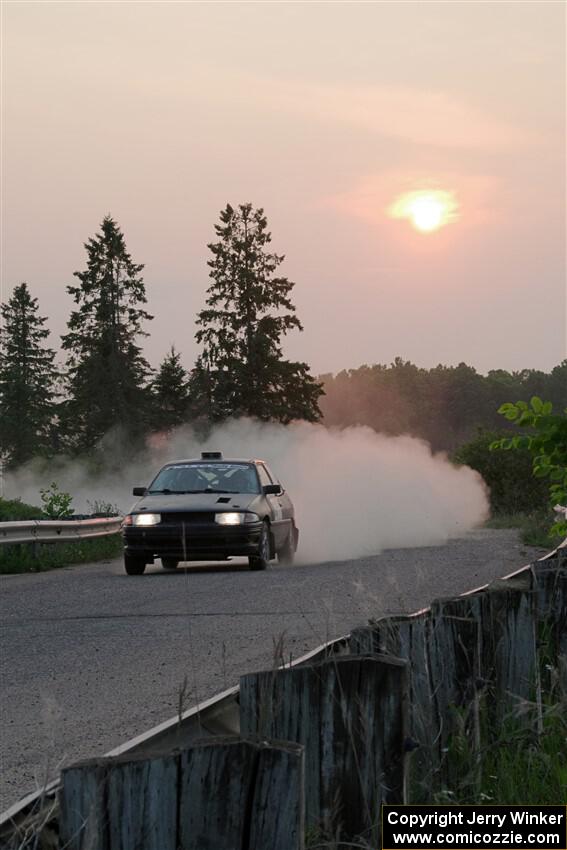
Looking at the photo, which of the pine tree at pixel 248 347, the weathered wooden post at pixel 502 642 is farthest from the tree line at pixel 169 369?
the weathered wooden post at pixel 502 642

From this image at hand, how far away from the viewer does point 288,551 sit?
22.9 metres

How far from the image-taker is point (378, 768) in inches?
146

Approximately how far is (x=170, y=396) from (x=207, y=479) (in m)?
59.8

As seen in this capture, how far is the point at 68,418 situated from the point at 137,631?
69.3m

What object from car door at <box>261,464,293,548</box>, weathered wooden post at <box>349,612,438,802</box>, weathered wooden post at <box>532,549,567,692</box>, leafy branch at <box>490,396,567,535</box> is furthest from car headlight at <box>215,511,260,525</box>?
weathered wooden post at <box>349,612,438,802</box>

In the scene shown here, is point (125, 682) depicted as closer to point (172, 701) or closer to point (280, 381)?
point (172, 701)

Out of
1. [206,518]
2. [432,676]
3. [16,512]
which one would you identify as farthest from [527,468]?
[432,676]

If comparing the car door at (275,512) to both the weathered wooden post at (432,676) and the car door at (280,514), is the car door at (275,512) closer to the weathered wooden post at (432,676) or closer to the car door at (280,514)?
the car door at (280,514)

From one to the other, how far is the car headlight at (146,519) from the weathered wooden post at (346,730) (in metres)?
16.6

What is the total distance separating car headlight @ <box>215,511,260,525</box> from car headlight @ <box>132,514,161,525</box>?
0.88 metres

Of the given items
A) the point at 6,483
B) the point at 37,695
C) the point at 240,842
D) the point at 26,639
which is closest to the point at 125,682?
the point at 37,695

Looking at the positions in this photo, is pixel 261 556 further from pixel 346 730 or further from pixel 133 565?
pixel 346 730

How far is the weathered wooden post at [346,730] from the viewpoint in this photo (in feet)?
12.2

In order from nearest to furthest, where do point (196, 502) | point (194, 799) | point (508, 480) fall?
1. point (194, 799)
2. point (196, 502)
3. point (508, 480)
